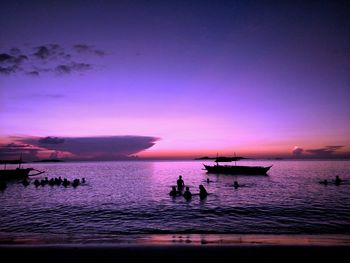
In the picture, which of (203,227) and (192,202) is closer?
(203,227)

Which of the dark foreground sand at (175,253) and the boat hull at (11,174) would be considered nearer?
the dark foreground sand at (175,253)

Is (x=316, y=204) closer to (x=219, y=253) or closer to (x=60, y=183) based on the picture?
(x=219, y=253)

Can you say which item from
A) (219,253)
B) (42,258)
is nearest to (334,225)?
(219,253)

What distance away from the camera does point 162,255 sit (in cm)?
1038

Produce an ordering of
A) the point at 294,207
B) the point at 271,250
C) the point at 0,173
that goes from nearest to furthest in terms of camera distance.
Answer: the point at 271,250
the point at 294,207
the point at 0,173

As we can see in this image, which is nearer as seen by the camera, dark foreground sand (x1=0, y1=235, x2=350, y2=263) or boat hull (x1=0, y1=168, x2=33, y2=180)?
dark foreground sand (x1=0, y1=235, x2=350, y2=263)

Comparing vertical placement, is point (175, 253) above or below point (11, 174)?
below

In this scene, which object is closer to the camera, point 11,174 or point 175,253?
point 175,253

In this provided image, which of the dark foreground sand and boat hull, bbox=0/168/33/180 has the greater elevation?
boat hull, bbox=0/168/33/180

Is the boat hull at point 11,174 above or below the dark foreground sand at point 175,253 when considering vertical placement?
above

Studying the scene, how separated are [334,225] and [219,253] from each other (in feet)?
49.1

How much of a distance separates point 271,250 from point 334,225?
1308 centimetres

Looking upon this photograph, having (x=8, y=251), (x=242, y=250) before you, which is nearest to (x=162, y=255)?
(x=242, y=250)

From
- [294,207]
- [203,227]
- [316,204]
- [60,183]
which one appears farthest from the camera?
[60,183]
